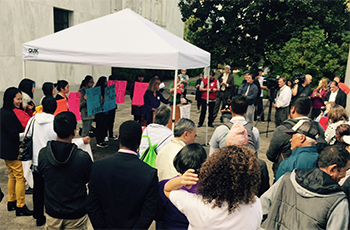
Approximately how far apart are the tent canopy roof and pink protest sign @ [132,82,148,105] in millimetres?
2121

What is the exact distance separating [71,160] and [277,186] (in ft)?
6.18

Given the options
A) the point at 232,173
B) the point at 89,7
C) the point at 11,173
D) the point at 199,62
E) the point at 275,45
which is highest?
the point at 89,7

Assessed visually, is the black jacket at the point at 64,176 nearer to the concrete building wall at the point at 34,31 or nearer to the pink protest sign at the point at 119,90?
the pink protest sign at the point at 119,90

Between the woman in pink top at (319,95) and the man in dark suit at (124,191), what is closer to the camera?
the man in dark suit at (124,191)

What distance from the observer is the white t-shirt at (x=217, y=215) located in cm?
198

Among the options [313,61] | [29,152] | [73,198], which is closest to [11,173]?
[29,152]

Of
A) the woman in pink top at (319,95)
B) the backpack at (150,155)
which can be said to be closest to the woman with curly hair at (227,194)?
the backpack at (150,155)

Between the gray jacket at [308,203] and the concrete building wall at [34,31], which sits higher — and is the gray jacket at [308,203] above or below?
below

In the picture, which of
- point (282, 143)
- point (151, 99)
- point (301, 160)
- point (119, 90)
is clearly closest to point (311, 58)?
point (151, 99)

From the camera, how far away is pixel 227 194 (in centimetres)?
196

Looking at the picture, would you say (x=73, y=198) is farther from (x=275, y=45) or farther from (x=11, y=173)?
(x=275, y=45)

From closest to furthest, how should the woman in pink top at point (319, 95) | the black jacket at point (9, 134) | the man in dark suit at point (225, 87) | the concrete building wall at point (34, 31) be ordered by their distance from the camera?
the black jacket at point (9, 134), the woman in pink top at point (319, 95), the concrete building wall at point (34, 31), the man in dark suit at point (225, 87)

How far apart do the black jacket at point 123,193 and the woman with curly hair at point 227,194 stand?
45 centimetres

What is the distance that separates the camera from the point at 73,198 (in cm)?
300
